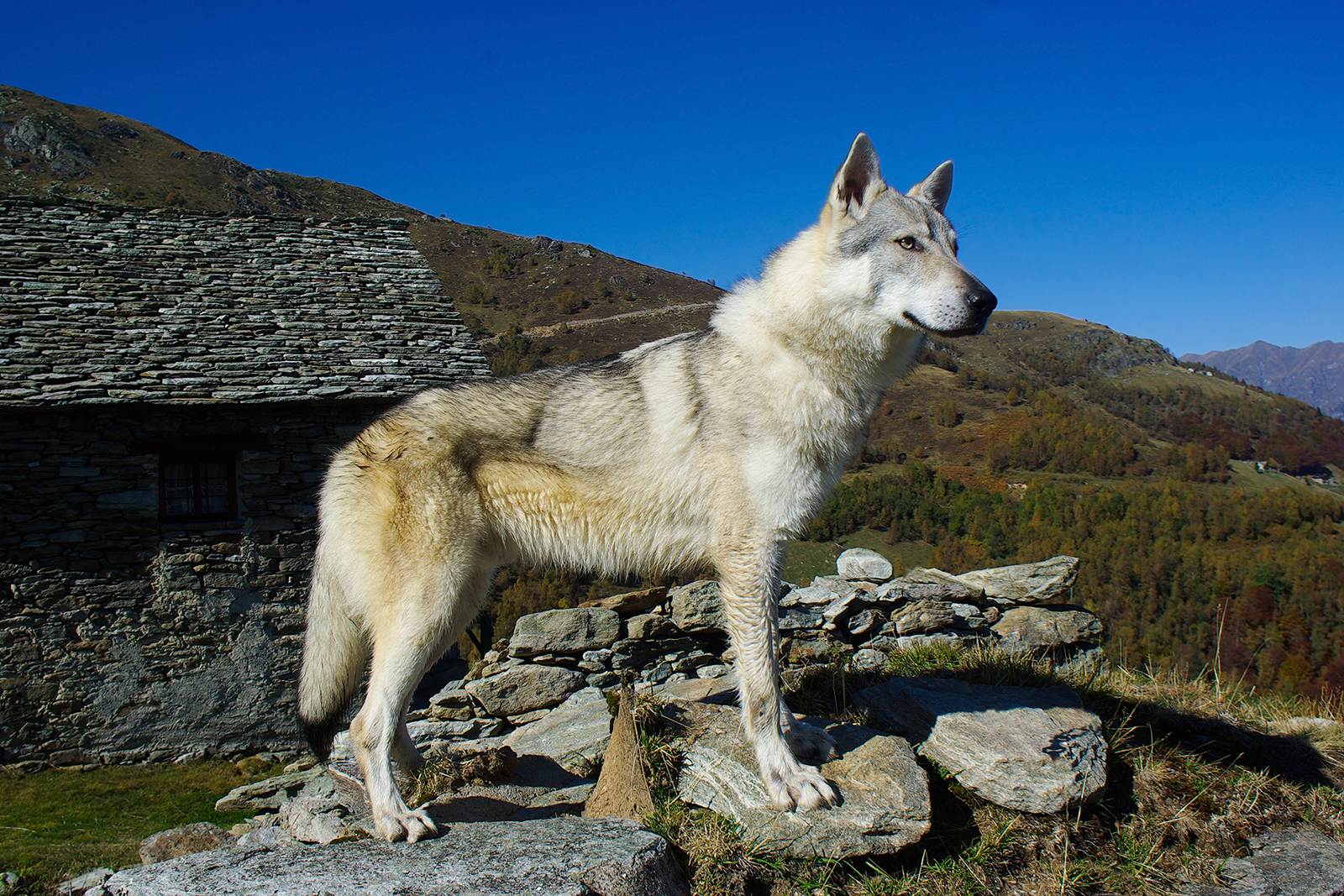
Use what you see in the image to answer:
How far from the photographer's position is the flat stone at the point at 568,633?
856 cm

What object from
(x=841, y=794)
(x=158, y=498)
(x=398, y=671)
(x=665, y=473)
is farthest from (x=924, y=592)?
(x=158, y=498)

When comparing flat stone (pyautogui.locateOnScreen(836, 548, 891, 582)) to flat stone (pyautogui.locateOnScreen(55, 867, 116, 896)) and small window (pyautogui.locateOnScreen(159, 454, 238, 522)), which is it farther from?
small window (pyautogui.locateOnScreen(159, 454, 238, 522))

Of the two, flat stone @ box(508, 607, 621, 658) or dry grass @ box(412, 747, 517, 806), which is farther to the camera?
flat stone @ box(508, 607, 621, 658)

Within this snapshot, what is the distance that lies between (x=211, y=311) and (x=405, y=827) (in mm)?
11263

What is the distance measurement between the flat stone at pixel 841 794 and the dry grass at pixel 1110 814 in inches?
4.1

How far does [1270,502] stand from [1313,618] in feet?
70.3

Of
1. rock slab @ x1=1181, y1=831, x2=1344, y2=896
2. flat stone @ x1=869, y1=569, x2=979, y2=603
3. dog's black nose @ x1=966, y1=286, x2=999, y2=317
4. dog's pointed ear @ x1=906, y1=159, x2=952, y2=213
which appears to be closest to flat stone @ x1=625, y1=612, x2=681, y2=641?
flat stone @ x1=869, y1=569, x2=979, y2=603

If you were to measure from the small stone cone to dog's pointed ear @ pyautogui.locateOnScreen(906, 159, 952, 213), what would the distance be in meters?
3.59

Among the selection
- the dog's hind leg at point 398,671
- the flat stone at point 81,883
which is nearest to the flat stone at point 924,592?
the dog's hind leg at point 398,671

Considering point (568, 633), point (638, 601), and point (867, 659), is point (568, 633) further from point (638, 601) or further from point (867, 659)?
point (867, 659)

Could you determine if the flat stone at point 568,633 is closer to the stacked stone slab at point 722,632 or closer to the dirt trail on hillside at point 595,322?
the stacked stone slab at point 722,632

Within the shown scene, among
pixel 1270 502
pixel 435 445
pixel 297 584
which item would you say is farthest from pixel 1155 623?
pixel 435 445

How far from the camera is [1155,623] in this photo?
30.5 meters

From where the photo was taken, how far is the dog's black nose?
3.54 meters
